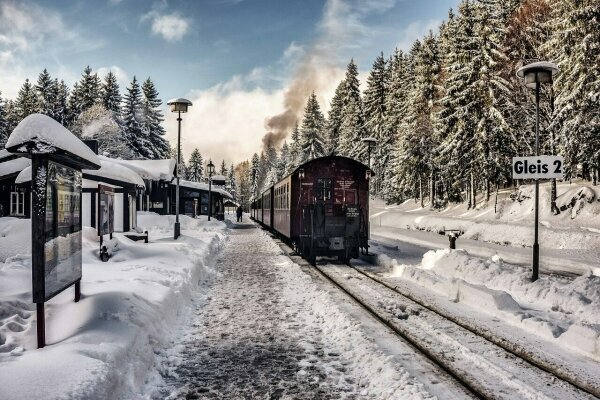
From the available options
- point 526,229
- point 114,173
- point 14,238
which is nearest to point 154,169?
point 114,173

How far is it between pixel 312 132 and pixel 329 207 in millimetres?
50289

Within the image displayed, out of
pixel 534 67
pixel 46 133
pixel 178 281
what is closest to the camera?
pixel 46 133

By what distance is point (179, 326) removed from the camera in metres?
7.18

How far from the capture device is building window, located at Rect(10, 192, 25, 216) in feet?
86.2

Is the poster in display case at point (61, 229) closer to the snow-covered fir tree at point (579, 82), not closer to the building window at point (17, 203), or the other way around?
the building window at point (17, 203)

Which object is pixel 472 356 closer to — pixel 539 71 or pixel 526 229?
pixel 539 71

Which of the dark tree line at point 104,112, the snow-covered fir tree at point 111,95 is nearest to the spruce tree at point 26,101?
the dark tree line at point 104,112

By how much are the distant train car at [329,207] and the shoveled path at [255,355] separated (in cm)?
535

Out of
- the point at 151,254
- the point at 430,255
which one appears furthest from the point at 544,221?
the point at 151,254

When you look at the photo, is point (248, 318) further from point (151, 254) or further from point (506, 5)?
point (506, 5)

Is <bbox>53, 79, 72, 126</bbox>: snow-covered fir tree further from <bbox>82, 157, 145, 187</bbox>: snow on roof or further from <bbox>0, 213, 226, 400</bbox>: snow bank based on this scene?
<bbox>0, 213, 226, 400</bbox>: snow bank

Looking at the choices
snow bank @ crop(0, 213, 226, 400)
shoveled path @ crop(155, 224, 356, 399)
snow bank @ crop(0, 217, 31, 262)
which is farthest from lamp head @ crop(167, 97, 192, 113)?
shoveled path @ crop(155, 224, 356, 399)

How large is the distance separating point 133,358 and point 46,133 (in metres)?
2.72

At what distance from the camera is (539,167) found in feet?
32.6
